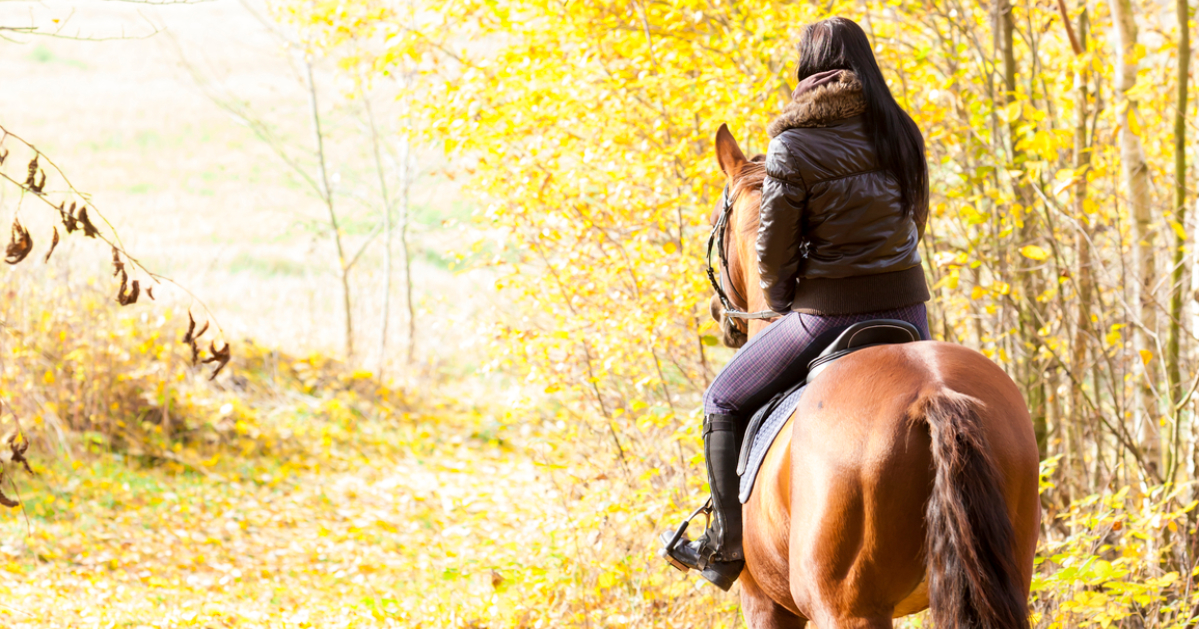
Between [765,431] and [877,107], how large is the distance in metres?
1.09

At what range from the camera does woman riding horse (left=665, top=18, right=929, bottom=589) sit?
2830 millimetres

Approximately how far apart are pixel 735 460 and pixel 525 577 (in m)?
2.62

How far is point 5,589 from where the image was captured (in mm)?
5559

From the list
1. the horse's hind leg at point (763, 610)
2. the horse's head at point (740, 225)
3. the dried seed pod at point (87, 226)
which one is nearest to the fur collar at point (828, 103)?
the horse's head at point (740, 225)

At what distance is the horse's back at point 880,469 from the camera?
7.52ft

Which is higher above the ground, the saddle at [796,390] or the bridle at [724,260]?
the bridle at [724,260]

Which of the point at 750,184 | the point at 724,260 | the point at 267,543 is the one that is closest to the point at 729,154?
the point at 750,184

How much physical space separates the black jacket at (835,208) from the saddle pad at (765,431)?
311 millimetres

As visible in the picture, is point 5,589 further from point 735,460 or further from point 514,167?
point 735,460

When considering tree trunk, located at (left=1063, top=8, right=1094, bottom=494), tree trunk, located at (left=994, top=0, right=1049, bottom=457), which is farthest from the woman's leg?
tree trunk, located at (left=1063, top=8, right=1094, bottom=494)

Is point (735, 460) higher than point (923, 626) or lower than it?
higher

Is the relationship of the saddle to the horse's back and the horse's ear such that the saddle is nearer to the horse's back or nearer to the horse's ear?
the horse's back

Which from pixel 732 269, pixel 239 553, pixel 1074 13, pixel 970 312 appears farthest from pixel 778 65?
pixel 239 553

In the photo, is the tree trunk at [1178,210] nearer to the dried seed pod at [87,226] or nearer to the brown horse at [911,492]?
the brown horse at [911,492]
